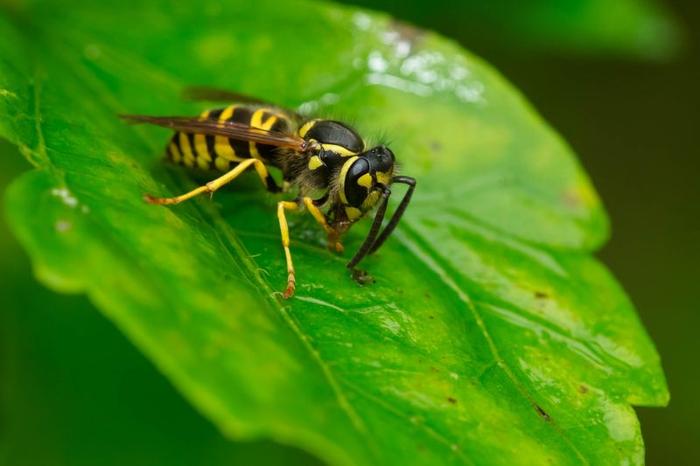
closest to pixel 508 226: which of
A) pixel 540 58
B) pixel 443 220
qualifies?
pixel 443 220

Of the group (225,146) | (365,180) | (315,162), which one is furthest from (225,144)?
(365,180)

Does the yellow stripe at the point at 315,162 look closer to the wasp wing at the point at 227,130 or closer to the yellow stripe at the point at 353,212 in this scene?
the wasp wing at the point at 227,130

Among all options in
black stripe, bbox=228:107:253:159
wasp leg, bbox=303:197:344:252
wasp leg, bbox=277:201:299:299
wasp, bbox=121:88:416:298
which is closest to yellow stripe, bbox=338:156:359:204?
wasp, bbox=121:88:416:298

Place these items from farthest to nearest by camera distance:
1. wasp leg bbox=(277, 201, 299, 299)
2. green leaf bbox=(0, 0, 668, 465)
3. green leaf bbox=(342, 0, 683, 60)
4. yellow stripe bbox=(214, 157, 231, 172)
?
green leaf bbox=(342, 0, 683, 60), yellow stripe bbox=(214, 157, 231, 172), wasp leg bbox=(277, 201, 299, 299), green leaf bbox=(0, 0, 668, 465)

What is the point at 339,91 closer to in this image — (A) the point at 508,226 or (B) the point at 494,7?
(A) the point at 508,226

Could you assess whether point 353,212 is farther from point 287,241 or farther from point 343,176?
point 287,241

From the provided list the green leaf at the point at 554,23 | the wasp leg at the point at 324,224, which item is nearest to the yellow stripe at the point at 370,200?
the wasp leg at the point at 324,224

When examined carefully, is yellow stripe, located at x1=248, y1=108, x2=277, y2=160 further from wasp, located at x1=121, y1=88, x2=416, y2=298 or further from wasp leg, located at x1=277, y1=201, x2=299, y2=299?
wasp leg, located at x1=277, y1=201, x2=299, y2=299
